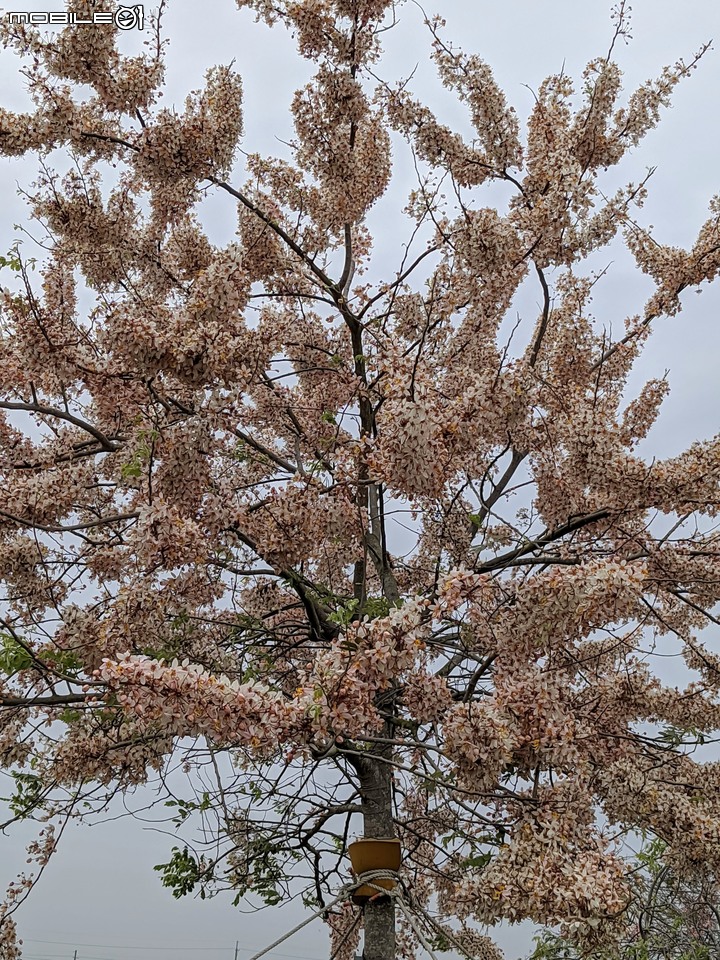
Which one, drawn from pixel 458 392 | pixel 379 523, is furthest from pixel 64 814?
pixel 458 392

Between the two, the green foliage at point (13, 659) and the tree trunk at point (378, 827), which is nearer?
the green foliage at point (13, 659)

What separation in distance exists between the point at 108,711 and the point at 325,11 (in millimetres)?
4037

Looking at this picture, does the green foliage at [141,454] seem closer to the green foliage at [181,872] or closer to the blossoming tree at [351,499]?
the blossoming tree at [351,499]

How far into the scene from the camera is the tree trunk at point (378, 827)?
3916mm

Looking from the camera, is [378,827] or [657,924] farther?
[657,924]

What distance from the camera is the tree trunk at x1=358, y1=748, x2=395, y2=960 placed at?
154 inches

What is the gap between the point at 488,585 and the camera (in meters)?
3.12

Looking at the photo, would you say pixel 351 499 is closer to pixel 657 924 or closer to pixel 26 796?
pixel 26 796

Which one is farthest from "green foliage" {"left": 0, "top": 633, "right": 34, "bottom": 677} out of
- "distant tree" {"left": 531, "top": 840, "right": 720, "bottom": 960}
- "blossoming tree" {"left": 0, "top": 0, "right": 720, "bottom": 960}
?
"distant tree" {"left": 531, "top": 840, "right": 720, "bottom": 960}

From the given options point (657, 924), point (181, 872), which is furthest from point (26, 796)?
point (657, 924)

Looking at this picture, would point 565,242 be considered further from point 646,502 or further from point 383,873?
point 383,873

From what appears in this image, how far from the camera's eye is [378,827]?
4152 mm

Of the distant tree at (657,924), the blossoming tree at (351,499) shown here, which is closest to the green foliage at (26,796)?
the blossoming tree at (351,499)

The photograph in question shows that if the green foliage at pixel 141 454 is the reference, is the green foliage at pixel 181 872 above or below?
below
